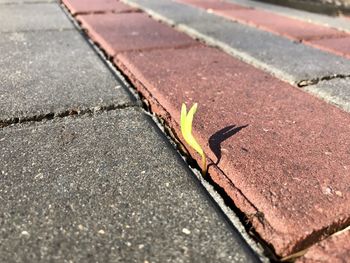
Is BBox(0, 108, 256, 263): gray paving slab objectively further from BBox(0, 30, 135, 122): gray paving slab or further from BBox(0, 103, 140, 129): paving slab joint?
BBox(0, 30, 135, 122): gray paving slab

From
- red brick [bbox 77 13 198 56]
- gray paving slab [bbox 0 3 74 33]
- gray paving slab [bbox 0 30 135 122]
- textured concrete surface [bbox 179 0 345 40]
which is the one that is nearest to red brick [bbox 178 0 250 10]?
textured concrete surface [bbox 179 0 345 40]

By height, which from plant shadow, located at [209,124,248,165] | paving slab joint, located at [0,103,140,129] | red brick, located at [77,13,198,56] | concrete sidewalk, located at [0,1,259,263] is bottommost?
red brick, located at [77,13,198,56]

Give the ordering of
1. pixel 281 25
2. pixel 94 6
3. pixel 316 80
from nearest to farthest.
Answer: pixel 316 80, pixel 281 25, pixel 94 6

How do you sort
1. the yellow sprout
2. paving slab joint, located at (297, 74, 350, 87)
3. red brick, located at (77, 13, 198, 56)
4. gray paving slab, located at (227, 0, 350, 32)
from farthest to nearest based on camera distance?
gray paving slab, located at (227, 0, 350, 32)
red brick, located at (77, 13, 198, 56)
paving slab joint, located at (297, 74, 350, 87)
the yellow sprout

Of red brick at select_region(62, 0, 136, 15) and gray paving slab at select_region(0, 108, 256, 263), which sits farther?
red brick at select_region(62, 0, 136, 15)

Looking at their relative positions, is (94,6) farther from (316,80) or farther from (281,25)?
(316,80)

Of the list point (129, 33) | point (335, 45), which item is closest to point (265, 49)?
point (335, 45)
